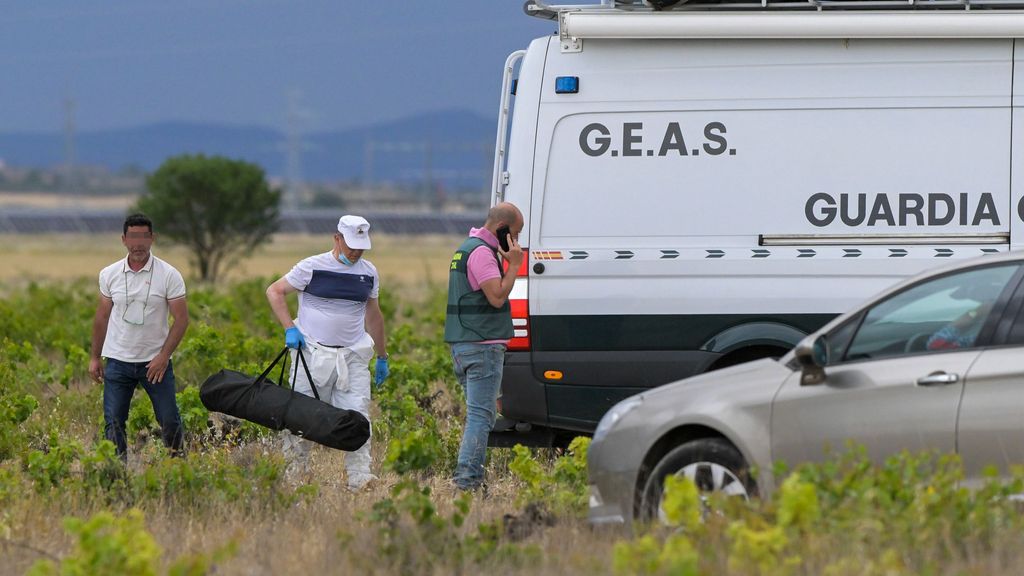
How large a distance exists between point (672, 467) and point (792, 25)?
2918mm

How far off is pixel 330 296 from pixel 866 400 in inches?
140

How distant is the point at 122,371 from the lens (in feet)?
30.3

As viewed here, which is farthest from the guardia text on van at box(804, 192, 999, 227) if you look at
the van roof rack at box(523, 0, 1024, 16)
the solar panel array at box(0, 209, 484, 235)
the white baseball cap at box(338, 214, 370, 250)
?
the solar panel array at box(0, 209, 484, 235)

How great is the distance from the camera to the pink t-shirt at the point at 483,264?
8.68 meters

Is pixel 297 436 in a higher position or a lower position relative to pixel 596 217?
lower

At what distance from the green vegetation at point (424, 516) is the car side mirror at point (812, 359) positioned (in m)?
0.46

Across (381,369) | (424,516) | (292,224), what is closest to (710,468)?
(424,516)

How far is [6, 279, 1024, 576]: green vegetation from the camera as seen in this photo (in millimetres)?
5836

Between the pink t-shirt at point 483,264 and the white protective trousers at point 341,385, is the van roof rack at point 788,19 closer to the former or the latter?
the pink t-shirt at point 483,264

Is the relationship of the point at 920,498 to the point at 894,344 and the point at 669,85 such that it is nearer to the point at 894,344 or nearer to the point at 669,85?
the point at 894,344

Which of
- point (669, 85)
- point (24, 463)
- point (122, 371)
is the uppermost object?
point (669, 85)

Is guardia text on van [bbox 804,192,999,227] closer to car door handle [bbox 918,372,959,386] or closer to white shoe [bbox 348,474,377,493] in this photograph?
car door handle [bbox 918,372,959,386]

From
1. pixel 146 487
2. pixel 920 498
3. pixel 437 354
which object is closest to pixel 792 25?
pixel 920 498

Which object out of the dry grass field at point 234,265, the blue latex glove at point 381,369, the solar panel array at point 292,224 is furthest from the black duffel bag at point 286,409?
the solar panel array at point 292,224
